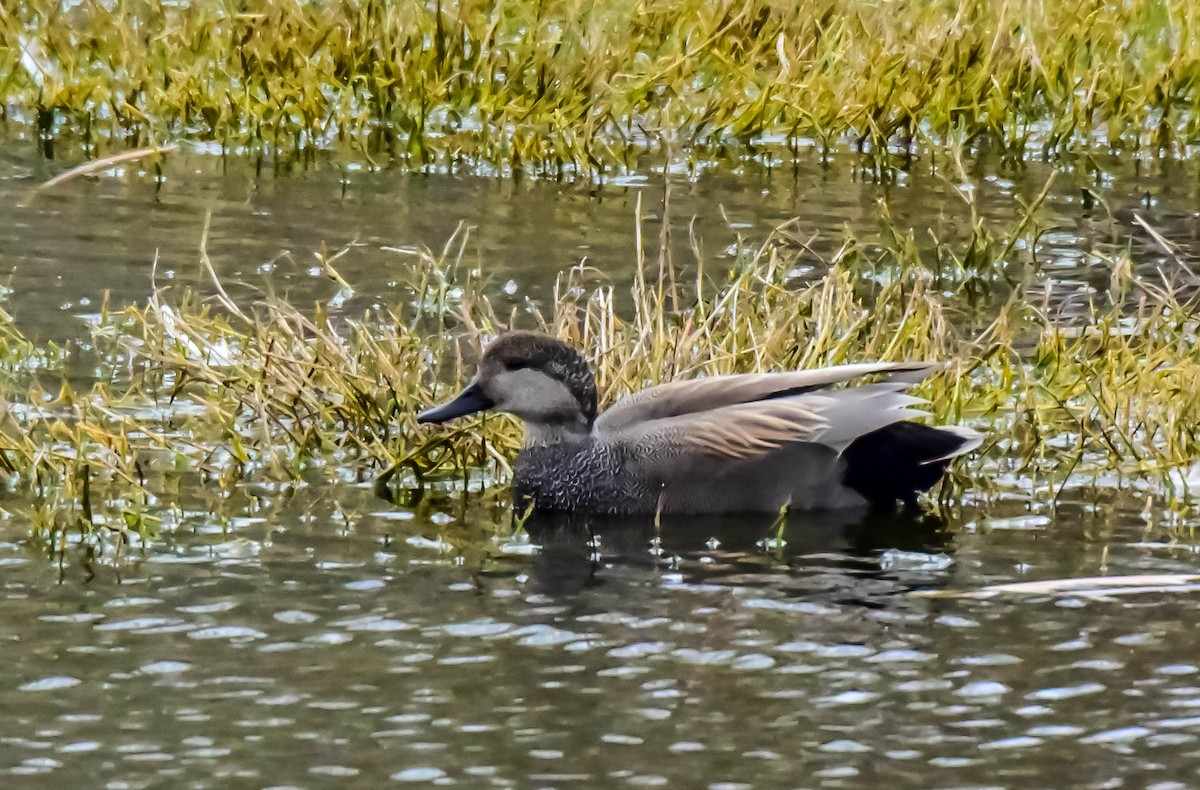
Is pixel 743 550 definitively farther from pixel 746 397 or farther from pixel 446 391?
pixel 446 391

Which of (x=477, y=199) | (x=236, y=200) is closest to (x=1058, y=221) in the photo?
(x=477, y=199)

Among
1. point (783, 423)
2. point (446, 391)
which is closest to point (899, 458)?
point (783, 423)

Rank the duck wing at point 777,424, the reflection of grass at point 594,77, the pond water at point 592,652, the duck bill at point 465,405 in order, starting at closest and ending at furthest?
the pond water at point 592,652 < the duck wing at point 777,424 < the duck bill at point 465,405 < the reflection of grass at point 594,77

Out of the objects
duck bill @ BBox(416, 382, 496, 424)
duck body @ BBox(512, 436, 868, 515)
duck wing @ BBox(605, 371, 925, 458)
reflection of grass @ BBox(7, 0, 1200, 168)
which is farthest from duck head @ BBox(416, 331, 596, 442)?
reflection of grass @ BBox(7, 0, 1200, 168)

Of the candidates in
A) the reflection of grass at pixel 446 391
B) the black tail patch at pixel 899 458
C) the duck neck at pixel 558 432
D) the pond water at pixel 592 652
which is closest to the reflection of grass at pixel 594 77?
the reflection of grass at pixel 446 391

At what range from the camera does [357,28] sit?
12.7 metres

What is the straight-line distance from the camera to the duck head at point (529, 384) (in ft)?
24.1

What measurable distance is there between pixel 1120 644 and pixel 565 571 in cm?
145

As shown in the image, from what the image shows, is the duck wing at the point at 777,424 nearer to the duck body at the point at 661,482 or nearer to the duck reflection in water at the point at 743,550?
the duck body at the point at 661,482

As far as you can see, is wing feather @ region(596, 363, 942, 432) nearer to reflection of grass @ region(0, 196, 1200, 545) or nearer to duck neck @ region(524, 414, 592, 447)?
duck neck @ region(524, 414, 592, 447)

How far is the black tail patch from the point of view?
7172mm

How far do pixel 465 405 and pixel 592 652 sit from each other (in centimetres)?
160

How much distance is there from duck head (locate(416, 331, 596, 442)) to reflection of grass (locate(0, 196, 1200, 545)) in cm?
16

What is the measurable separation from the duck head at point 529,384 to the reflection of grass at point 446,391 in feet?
0.54
